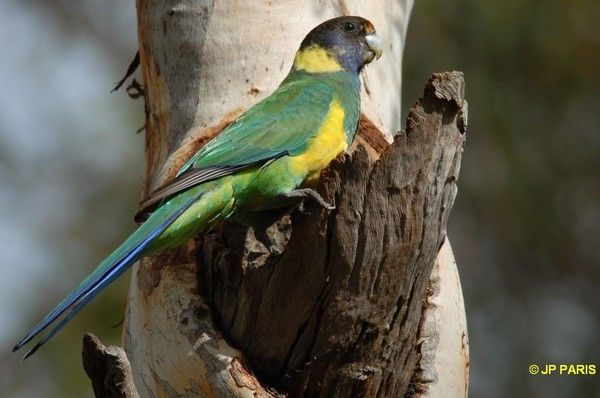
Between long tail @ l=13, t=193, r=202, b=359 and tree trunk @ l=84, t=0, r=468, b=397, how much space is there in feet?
0.83

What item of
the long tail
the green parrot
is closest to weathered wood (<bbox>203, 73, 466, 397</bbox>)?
the green parrot

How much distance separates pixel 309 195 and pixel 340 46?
108 cm

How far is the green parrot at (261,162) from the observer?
3320 millimetres

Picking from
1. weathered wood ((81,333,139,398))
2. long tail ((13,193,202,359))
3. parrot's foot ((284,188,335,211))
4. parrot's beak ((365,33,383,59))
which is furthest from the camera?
parrot's beak ((365,33,383,59))

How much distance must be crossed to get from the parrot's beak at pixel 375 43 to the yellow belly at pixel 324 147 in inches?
21.1

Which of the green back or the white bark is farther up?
the green back

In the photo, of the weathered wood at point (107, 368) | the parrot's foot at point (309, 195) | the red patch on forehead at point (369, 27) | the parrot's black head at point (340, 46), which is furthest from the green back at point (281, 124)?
the weathered wood at point (107, 368)

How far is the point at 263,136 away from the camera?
373 centimetres

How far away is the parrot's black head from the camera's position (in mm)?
4164

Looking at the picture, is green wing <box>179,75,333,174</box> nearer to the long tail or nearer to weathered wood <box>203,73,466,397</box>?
the long tail

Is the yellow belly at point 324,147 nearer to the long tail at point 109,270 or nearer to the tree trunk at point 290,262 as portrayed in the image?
the tree trunk at point 290,262

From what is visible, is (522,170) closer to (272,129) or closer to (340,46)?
(340,46)

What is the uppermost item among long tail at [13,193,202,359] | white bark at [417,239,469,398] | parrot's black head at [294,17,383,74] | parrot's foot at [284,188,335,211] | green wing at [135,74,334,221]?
parrot's black head at [294,17,383,74]

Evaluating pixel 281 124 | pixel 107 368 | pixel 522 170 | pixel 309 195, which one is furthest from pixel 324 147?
pixel 522 170
